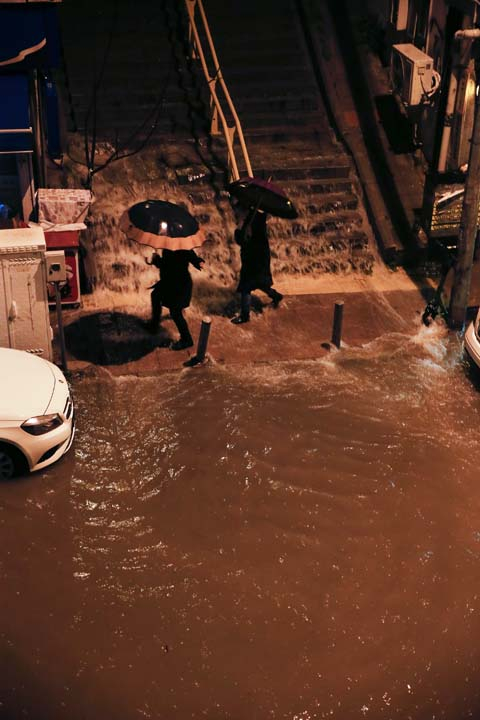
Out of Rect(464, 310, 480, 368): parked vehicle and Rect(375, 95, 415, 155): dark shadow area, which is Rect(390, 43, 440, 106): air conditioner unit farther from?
Rect(464, 310, 480, 368): parked vehicle

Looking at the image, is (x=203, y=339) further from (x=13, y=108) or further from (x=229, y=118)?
(x=229, y=118)

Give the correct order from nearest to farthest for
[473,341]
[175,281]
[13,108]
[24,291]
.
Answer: [24,291] → [473,341] → [175,281] → [13,108]

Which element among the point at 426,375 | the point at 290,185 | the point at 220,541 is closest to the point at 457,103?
the point at 290,185

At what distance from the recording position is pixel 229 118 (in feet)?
56.3

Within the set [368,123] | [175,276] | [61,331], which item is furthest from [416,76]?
[61,331]

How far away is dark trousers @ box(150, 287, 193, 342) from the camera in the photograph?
12.3m

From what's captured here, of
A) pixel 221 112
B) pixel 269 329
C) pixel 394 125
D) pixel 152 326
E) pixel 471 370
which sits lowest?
pixel 471 370

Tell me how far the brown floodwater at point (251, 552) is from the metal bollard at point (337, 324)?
620 mm

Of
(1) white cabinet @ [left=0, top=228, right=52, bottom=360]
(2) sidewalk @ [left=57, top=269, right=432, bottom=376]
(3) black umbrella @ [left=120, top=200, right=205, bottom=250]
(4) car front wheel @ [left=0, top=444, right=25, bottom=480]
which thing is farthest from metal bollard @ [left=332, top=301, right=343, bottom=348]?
(4) car front wheel @ [left=0, top=444, right=25, bottom=480]

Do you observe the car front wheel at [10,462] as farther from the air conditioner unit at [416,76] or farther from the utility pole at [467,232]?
the air conditioner unit at [416,76]

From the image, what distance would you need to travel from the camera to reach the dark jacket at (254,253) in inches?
507

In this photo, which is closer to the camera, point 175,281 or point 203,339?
point 203,339

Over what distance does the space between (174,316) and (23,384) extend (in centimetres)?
303

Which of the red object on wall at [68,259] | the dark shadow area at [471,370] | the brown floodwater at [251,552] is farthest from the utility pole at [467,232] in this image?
the red object on wall at [68,259]
